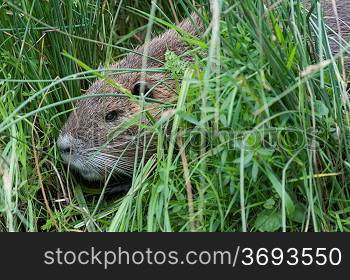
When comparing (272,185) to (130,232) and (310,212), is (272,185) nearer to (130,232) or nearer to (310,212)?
(310,212)

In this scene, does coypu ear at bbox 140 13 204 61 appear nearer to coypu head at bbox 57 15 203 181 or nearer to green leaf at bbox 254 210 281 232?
coypu head at bbox 57 15 203 181

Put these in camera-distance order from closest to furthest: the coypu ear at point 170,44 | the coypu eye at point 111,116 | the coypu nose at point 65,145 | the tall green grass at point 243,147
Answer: the tall green grass at point 243,147
the coypu nose at point 65,145
the coypu eye at point 111,116
the coypu ear at point 170,44

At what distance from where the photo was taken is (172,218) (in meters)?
2.98

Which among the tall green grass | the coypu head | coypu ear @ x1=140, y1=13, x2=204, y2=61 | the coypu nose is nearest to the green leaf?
the tall green grass

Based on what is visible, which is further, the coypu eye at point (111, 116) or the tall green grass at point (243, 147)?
the coypu eye at point (111, 116)

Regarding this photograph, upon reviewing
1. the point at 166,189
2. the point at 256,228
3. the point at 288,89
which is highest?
the point at 288,89

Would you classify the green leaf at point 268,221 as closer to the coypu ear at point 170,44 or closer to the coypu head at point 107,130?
the coypu head at point 107,130

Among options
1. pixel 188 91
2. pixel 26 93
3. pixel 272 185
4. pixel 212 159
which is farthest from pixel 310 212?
pixel 26 93

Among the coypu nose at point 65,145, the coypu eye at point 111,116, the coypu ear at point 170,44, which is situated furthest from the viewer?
the coypu ear at point 170,44

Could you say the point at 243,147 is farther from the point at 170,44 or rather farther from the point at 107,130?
the point at 170,44

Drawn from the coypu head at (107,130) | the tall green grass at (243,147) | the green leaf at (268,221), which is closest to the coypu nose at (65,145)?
the coypu head at (107,130)

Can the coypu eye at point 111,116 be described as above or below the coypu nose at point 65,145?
above

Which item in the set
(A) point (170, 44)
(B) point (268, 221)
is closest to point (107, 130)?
(A) point (170, 44)

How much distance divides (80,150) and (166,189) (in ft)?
2.06
